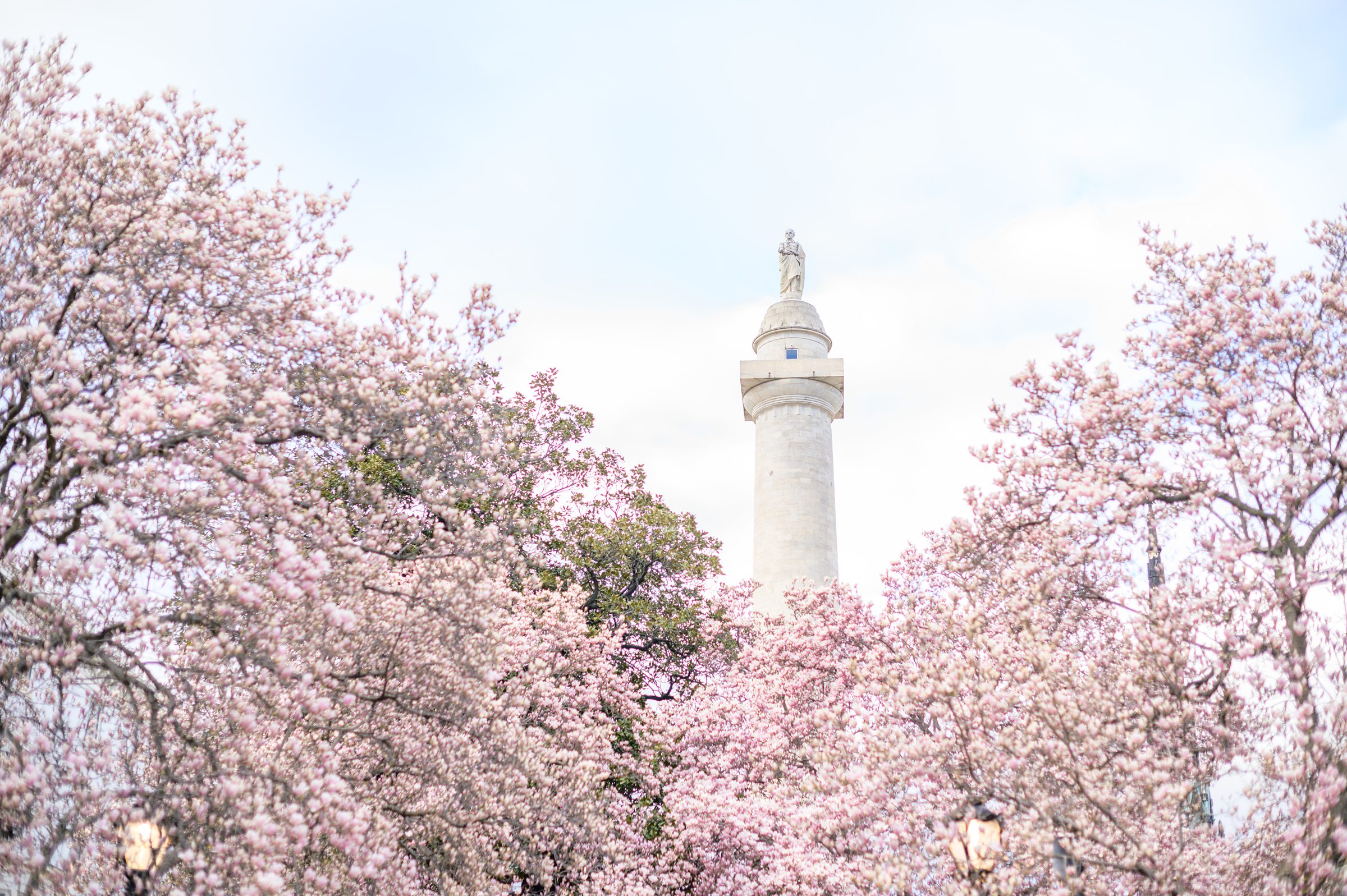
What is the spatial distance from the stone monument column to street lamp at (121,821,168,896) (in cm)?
2203

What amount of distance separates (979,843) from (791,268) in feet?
94.6

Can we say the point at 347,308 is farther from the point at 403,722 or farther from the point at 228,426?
the point at 403,722

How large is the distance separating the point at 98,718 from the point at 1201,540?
34.9 feet

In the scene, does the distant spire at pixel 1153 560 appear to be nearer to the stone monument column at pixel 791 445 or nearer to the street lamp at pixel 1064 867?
the street lamp at pixel 1064 867

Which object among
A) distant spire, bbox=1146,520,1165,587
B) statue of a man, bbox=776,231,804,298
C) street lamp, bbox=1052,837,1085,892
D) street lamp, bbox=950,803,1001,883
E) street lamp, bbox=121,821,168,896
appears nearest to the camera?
street lamp, bbox=121,821,168,896

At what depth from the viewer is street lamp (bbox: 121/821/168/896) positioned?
8.05 metres

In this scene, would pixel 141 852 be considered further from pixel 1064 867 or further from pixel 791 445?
pixel 791 445

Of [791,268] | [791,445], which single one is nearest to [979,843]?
[791,445]

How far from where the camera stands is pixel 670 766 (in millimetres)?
21516

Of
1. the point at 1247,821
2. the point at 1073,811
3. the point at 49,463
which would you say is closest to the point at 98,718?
the point at 49,463

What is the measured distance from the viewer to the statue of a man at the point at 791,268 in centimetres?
3666

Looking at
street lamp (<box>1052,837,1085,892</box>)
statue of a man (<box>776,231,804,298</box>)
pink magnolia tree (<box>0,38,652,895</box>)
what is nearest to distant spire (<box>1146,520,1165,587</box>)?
street lamp (<box>1052,837,1085,892</box>)

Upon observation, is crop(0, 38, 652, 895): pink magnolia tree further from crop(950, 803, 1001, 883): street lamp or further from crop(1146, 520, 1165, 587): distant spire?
crop(1146, 520, 1165, 587): distant spire

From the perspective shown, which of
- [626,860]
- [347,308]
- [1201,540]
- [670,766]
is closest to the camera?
[1201,540]
